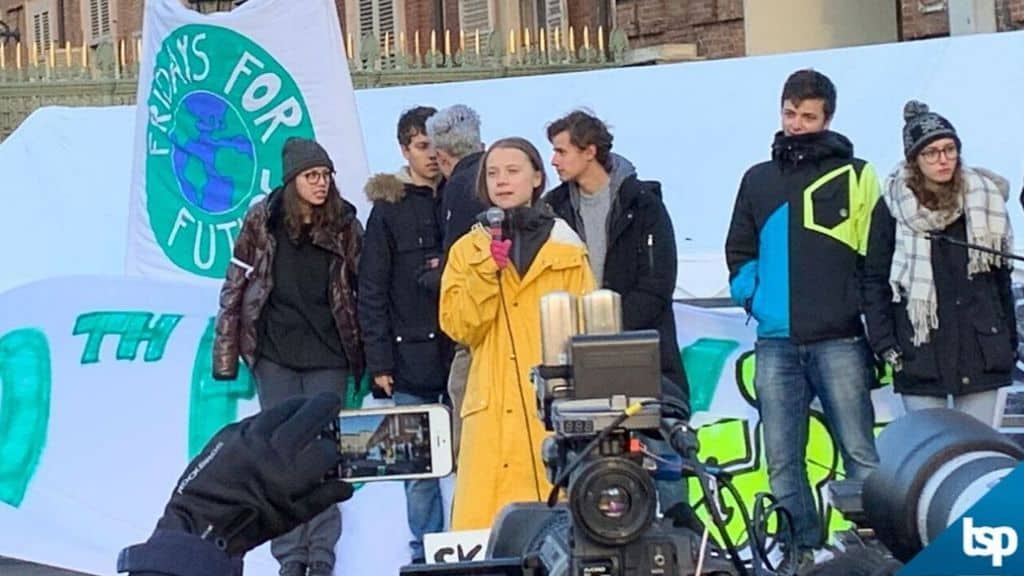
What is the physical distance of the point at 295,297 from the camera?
6812 millimetres

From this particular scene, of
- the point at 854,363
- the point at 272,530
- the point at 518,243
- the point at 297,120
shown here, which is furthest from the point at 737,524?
the point at 272,530

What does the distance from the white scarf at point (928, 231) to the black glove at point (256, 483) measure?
4014 millimetres

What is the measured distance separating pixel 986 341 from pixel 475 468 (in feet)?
5.84

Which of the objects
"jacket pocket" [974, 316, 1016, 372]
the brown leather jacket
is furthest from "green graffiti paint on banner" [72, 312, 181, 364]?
"jacket pocket" [974, 316, 1016, 372]

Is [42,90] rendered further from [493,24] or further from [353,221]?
[353,221]

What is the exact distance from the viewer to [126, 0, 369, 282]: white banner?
24.6ft

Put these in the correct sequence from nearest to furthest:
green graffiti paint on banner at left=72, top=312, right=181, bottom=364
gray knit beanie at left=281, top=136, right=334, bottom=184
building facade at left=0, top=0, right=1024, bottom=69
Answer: gray knit beanie at left=281, top=136, right=334, bottom=184
green graffiti paint on banner at left=72, top=312, right=181, bottom=364
building facade at left=0, top=0, right=1024, bottom=69

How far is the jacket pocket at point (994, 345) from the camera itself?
604 centimetres

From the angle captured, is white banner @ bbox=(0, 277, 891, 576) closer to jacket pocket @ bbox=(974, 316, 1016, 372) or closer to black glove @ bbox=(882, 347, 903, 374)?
black glove @ bbox=(882, 347, 903, 374)

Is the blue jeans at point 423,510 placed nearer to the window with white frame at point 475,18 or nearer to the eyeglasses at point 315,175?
the eyeglasses at point 315,175

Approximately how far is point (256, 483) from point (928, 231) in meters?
4.13

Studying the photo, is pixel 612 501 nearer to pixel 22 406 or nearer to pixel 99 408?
pixel 99 408

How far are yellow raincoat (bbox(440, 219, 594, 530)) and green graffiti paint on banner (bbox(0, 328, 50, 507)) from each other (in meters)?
2.82

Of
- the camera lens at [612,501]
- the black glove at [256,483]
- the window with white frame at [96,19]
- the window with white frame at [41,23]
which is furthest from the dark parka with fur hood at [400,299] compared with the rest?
the window with white frame at [41,23]
